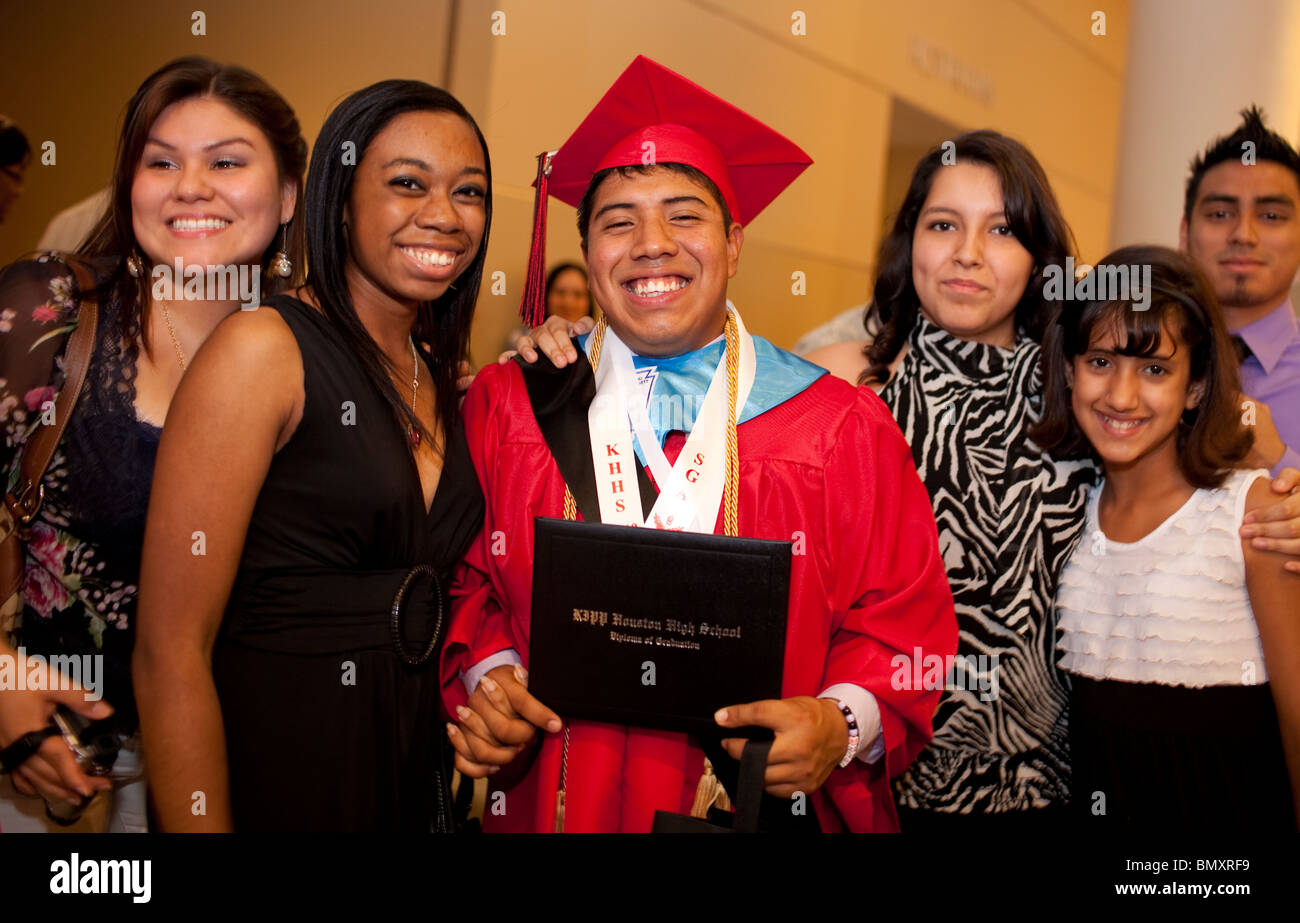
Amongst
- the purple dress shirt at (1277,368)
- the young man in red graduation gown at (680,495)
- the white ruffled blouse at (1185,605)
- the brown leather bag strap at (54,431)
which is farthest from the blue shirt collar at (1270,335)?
Result: the brown leather bag strap at (54,431)

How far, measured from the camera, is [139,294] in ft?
6.57

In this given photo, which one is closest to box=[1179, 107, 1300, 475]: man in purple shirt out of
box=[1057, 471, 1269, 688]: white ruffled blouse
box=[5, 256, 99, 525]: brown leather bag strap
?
box=[1057, 471, 1269, 688]: white ruffled blouse

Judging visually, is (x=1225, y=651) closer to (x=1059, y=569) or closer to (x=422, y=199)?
(x=1059, y=569)

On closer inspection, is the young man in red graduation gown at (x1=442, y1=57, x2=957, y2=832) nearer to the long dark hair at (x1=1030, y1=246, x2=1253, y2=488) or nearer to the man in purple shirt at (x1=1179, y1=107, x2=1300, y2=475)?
the long dark hair at (x1=1030, y1=246, x2=1253, y2=488)

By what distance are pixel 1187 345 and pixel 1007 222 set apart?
0.50 m

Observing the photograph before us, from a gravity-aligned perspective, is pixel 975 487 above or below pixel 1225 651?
above

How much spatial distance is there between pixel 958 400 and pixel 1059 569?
0.47m

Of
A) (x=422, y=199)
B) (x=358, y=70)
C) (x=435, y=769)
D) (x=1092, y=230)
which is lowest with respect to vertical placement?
(x=435, y=769)

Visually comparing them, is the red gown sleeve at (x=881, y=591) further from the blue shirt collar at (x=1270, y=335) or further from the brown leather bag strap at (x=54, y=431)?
the blue shirt collar at (x=1270, y=335)

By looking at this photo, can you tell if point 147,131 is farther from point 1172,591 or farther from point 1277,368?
Answer: point 1277,368

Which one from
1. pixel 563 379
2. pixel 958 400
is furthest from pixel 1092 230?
pixel 563 379

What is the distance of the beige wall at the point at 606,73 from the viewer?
13.8 ft

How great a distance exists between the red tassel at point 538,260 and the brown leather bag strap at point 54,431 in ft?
2.90

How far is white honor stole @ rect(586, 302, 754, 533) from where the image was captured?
1.90 m
